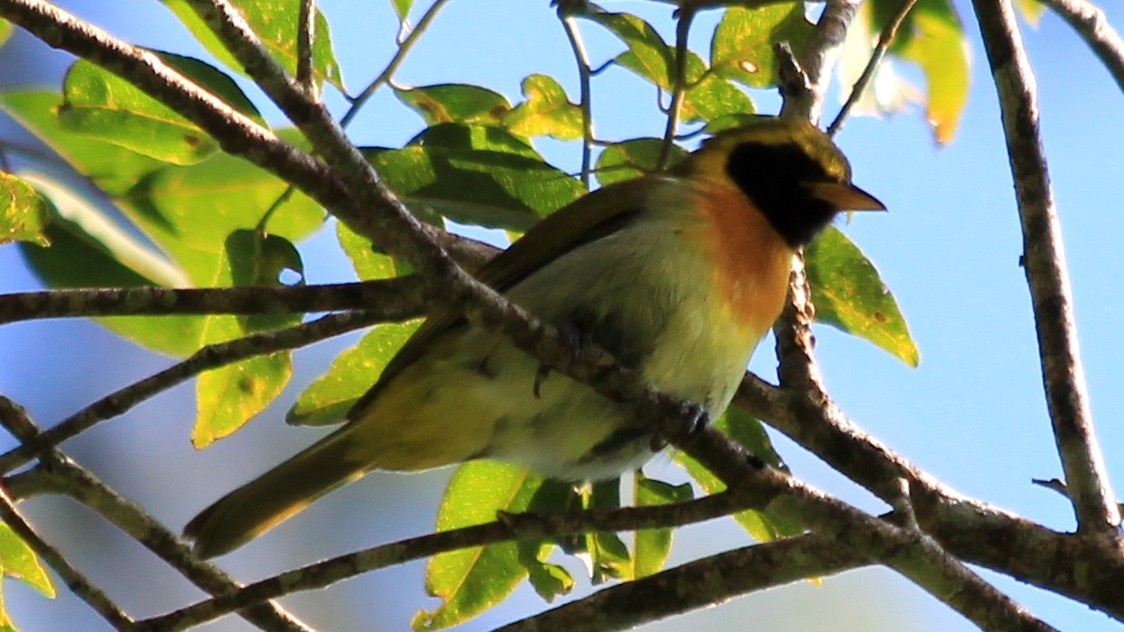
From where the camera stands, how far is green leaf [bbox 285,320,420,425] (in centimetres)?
341

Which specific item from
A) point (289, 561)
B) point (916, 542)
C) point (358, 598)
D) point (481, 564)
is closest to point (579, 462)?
point (481, 564)

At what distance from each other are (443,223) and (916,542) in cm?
138

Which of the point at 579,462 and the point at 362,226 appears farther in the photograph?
the point at 579,462

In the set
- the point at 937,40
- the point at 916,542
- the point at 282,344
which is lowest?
the point at 916,542

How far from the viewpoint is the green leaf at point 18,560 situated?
9.84ft

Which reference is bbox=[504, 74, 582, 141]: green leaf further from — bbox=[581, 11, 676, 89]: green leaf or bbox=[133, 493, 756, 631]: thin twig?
bbox=[133, 493, 756, 631]: thin twig

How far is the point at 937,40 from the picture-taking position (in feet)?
13.3

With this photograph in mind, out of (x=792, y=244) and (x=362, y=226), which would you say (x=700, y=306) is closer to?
(x=792, y=244)

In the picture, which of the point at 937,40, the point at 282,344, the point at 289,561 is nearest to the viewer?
the point at 282,344

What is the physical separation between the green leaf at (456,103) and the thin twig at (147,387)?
0.77 meters

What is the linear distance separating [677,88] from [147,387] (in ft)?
4.77

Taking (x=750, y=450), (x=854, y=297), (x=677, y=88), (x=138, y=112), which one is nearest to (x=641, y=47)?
(x=677, y=88)

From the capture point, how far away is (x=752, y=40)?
352 centimetres

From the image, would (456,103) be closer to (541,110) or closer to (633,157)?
(541,110)
